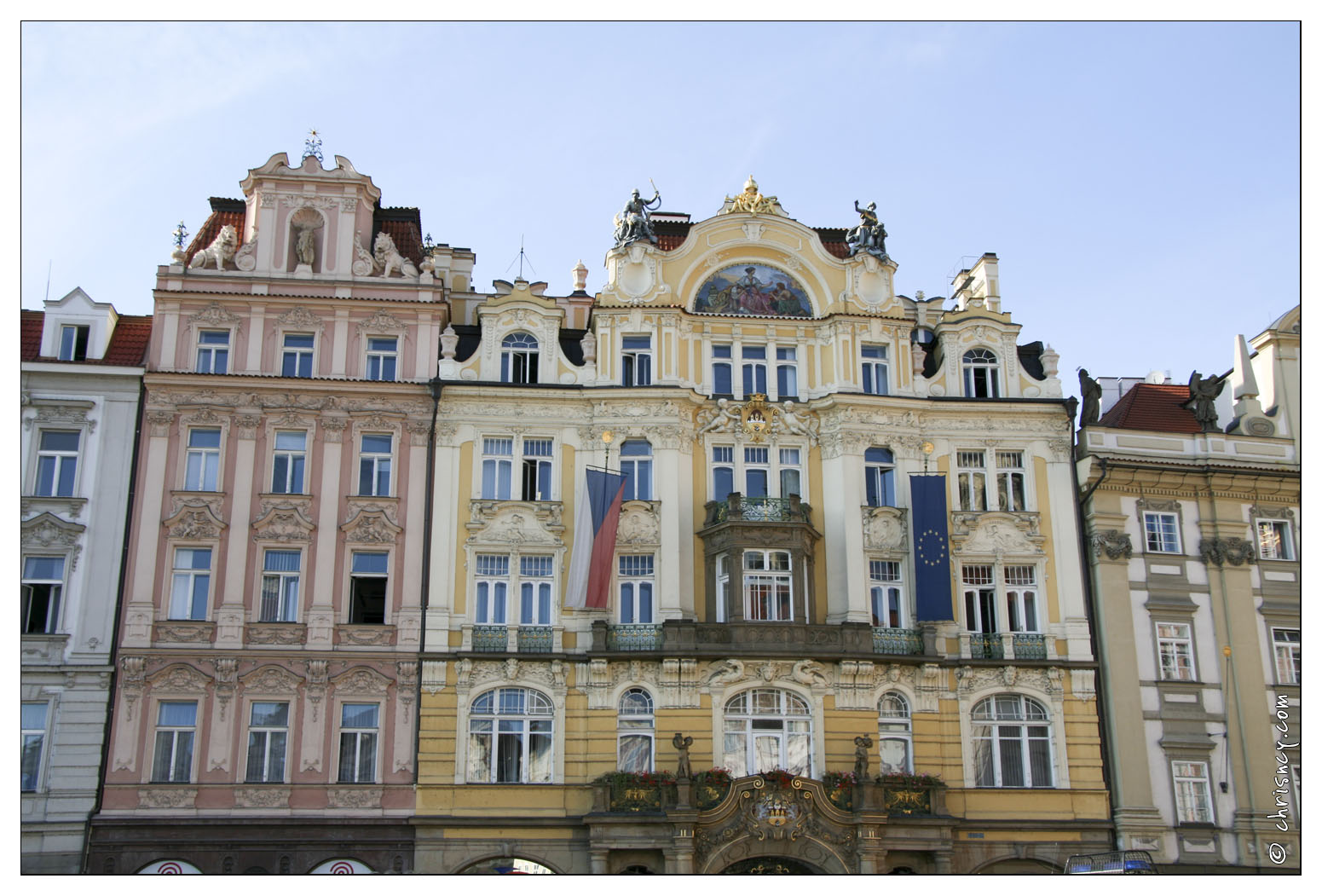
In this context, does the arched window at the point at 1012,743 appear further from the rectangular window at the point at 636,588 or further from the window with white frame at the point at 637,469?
the window with white frame at the point at 637,469

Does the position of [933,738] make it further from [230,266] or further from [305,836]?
[230,266]

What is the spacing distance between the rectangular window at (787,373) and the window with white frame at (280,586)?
1447 centimetres

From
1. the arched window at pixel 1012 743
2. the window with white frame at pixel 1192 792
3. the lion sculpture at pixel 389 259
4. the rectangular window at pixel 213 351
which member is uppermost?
the lion sculpture at pixel 389 259

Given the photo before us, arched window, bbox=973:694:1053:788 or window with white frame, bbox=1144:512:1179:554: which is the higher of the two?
window with white frame, bbox=1144:512:1179:554

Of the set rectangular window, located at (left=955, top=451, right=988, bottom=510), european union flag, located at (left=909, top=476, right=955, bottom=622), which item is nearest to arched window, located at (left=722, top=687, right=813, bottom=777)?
european union flag, located at (left=909, top=476, right=955, bottom=622)

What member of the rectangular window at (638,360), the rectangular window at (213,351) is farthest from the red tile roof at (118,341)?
the rectangular window at (638,360)

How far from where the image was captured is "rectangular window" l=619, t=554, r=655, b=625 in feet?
135

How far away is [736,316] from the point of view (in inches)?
1747

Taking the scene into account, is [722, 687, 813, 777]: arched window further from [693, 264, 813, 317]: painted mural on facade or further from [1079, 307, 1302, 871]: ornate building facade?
[693, 264, 813, 317]: painted mural on facade

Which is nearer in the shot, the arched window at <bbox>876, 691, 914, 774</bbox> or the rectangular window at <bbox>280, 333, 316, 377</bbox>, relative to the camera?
the arched window at <bbox>876, 691, 914, 774</bbox>

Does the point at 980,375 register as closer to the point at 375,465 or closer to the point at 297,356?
the point at 375,465

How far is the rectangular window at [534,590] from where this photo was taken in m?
40.8

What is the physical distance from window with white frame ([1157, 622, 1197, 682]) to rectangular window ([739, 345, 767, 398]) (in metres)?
13.0

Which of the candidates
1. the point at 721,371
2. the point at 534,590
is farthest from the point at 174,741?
the point at 721,371
